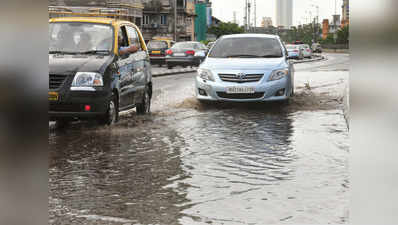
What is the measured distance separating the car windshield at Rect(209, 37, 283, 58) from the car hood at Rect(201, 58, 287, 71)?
458 mm

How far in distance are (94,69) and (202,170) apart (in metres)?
3.96

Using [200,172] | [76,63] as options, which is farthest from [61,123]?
[200,172]

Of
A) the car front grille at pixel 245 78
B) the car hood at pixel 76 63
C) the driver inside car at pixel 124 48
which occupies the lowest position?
the car front grille at pixel 245 78

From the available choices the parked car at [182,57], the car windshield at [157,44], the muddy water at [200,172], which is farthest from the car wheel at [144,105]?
the car windshield at [157,44]

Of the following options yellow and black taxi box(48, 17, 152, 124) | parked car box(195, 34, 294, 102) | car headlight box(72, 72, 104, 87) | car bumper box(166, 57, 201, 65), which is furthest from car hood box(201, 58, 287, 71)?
car bumper box(166, 57, 201, 65)

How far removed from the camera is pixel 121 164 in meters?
7.71

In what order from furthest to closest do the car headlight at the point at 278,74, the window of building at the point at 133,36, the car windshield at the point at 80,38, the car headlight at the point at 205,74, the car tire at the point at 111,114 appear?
the car headlight at the point at 205,74
the car headlight at the point at 278,74
the window of building at the point at 133,36
the car windshield at the point at 80,38
the car tire at the point at 111,114

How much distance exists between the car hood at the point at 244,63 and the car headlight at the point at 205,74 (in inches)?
4.5

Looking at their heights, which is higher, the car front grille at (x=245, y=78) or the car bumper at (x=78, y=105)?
the car front grille at (x=245, y=78)

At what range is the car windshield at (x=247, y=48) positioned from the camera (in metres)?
15.7

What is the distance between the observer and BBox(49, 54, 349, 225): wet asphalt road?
5.14 metres

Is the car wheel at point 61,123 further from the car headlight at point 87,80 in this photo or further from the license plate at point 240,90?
the license plate at point 240,90

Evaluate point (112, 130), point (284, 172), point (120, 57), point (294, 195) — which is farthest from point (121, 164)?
point (120, 57)

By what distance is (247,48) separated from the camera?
15977mm
